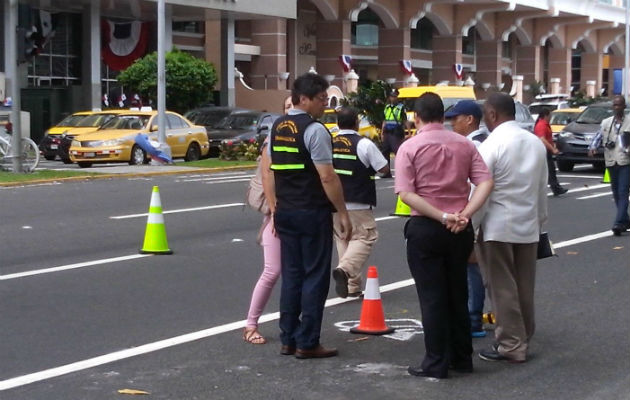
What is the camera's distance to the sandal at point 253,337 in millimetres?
8352

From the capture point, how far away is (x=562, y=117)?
108ft

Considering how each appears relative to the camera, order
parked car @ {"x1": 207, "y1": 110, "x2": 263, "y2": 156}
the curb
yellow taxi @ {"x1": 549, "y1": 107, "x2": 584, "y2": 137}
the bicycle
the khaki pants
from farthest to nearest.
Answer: parked car @ {"x1": 207, "y1": 110, "x2": 263, "y2": 156} < yellow taxi @ {"x1": 549, "y1": 107, "x2": 584, "y2": 137} < the bicycle < the curb < the khaki pants

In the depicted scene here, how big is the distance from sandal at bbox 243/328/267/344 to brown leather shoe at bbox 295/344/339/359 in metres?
0.51

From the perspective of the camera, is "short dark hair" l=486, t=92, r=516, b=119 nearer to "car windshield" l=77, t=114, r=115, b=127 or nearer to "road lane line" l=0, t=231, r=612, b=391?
"road lane line" l=0, t=231, r=612, b=391

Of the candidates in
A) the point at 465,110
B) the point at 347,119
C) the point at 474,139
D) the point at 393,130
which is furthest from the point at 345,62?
the point at 465,110

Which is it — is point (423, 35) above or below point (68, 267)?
above

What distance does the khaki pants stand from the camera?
10.3 m

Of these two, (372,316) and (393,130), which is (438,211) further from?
(393,130)

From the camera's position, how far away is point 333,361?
784 centimetres

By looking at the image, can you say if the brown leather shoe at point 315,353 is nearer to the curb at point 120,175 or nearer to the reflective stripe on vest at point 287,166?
the reflective stripe on vest at point 287,166

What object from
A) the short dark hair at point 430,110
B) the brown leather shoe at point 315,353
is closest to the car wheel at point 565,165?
the brown leather shoe at point 315,353

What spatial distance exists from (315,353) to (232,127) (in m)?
26.8

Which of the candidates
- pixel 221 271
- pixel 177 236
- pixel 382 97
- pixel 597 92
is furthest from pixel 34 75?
pixel 597 92

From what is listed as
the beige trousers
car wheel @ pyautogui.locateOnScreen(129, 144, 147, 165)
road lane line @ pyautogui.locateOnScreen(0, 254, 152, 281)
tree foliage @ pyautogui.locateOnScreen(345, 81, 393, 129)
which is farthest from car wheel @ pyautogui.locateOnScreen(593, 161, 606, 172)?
the beige trousers
